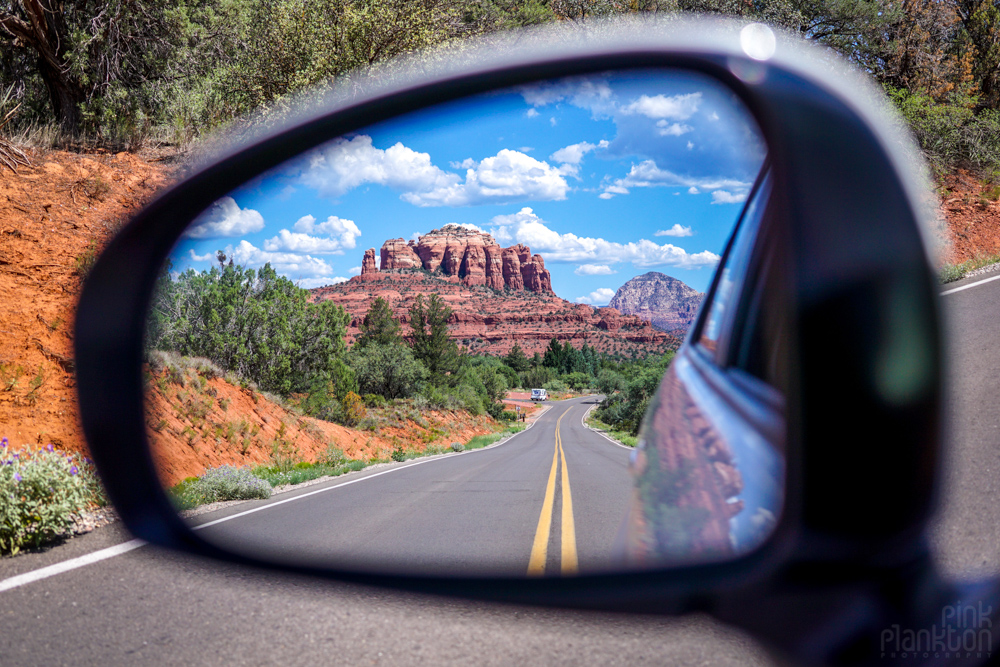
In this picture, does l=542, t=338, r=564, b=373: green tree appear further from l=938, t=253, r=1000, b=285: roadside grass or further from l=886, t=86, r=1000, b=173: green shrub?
l=886, t=86, r=1000, b=173: green shrub

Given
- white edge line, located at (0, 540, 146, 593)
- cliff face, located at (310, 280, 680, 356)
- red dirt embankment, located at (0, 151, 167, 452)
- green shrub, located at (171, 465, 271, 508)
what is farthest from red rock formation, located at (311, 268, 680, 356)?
red dirt embankment, located at (0, 151, 167, 452)

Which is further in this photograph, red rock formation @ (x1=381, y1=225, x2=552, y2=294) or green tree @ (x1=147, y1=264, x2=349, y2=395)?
green tree @ (x1=147, y1=264, x2=349, y2=395)

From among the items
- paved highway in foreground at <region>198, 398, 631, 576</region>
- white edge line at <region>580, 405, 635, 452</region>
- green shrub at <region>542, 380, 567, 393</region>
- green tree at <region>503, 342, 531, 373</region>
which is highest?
green tree at <region>503, 342, 531, 373</region>

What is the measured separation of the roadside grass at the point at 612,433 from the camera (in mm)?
1458

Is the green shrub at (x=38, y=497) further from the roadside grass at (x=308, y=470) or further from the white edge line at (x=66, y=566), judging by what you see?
the roadside grass at (x=308, y=470)

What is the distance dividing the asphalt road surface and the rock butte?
30 cm

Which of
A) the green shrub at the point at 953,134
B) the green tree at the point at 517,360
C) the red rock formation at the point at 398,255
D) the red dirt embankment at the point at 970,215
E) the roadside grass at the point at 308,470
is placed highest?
the green shrub at the point at 953,134

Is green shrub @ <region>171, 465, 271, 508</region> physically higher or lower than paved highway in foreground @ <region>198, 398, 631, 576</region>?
lower

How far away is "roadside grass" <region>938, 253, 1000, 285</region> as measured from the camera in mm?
11870

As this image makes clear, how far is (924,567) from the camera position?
105 centimetres

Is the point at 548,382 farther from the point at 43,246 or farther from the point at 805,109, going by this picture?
the point at 43,246

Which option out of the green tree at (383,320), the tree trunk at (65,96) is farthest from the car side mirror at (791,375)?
the tree trunk at (65,96)

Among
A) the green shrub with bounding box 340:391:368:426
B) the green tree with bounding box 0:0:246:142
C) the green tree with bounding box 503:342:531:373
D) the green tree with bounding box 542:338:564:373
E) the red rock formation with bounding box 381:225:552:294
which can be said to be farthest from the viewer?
the green shrub with bounding box 340:391:368:426

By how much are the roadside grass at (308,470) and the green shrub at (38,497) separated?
2.78 feet
